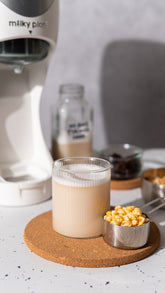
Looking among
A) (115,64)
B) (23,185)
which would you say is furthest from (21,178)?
(115,64)

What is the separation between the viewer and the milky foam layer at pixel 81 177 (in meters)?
0.75

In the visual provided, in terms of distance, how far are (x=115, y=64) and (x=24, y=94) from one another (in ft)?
1.84

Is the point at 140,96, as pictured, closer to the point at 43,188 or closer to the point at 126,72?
→ the point at 126,72

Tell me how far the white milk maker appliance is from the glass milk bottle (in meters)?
0.10

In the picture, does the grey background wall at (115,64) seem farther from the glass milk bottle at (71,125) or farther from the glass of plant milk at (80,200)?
the glass of plant milk at (80,200)

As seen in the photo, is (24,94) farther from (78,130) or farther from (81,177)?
(81,177)

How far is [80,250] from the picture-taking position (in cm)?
71

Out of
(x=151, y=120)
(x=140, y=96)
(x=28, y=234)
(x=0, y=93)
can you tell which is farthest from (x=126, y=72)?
(x=28, y=234)

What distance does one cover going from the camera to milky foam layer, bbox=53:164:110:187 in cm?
75

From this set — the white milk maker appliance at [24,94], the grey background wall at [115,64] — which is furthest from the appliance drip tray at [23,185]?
the grey background wall at [115,64]

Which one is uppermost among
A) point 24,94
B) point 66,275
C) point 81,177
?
point 24,94

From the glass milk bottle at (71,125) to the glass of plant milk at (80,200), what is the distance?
336mm

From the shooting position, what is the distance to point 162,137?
159cm

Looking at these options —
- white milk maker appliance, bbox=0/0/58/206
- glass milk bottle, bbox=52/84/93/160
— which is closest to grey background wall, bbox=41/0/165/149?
glass milk bottle, bbox=52/84/93/160
